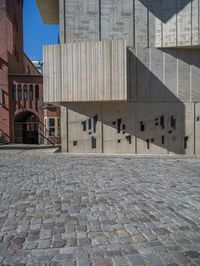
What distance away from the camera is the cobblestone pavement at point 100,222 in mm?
3209

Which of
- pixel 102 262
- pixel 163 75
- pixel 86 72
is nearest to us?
pixel 102 262

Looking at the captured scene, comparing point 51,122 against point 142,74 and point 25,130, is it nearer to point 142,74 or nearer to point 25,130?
point 25,130

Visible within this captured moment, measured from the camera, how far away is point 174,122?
16.3 metres

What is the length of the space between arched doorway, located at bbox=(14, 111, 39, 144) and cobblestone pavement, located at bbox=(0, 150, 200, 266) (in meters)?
23.2

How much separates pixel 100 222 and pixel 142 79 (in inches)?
505

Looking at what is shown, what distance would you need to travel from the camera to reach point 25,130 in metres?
31.2

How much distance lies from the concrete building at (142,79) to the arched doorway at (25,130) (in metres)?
14.9

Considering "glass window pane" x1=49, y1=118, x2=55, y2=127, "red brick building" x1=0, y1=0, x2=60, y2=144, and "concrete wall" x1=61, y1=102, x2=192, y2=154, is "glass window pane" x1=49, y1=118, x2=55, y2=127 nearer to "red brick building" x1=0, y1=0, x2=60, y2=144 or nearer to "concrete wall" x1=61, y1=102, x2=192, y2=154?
"red brick building" x1=0, y1=0, x2=60, y2=144

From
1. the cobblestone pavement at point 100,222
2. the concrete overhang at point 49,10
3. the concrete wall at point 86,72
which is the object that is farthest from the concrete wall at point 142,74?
the cobblestone pavement at point 100,222

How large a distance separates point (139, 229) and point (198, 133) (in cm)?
1382

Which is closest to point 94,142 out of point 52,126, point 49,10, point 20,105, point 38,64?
point 49,10

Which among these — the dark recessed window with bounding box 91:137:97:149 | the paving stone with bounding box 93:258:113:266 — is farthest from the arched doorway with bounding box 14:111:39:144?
the paving stone with bounding box 93:258:113:266

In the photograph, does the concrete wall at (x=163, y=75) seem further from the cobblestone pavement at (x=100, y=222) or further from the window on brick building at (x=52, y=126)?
the window on brick building at (x=52, y=126)

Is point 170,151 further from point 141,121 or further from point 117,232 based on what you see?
point 117,232
